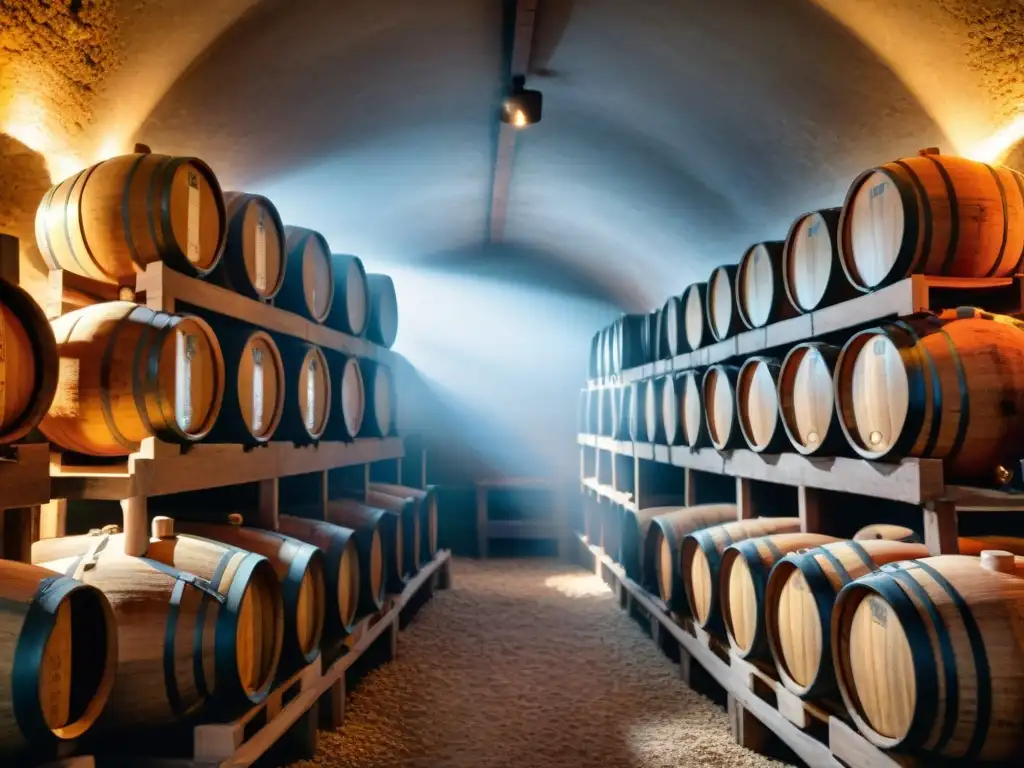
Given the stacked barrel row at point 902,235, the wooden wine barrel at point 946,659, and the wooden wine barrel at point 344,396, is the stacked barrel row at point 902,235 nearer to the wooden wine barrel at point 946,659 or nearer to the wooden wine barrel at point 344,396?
the wooden wine barrel at point 946,659

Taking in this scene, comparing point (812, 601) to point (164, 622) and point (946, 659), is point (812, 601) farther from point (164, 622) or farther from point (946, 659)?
point (164, 622)

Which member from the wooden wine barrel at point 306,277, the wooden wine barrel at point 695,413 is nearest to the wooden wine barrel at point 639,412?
the wooden wine barrel at point 695,413

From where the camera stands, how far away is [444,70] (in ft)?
15.5

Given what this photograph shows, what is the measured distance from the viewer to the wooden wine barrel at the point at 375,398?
5.32m

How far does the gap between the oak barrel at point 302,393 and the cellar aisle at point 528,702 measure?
138 centimetres

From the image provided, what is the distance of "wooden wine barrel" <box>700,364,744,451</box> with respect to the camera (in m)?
3.98

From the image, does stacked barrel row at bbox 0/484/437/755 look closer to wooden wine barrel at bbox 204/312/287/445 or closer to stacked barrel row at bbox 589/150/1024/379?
wooden wine barrel at bbox 204/312/287/445

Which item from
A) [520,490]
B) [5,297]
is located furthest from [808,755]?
[520,490]

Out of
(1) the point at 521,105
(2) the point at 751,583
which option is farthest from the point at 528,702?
(1) the point at 521,105

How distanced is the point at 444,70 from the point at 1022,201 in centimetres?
324

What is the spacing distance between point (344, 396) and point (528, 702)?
2.01 m

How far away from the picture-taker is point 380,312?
5.67 m

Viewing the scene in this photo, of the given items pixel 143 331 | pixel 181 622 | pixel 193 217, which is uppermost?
pixel 193 217

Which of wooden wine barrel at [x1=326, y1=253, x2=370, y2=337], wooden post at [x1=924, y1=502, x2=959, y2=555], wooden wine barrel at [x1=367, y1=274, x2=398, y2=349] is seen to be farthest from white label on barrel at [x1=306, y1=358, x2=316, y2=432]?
wooden post at [x1=924, y1=502, x2=959, y2=555]
